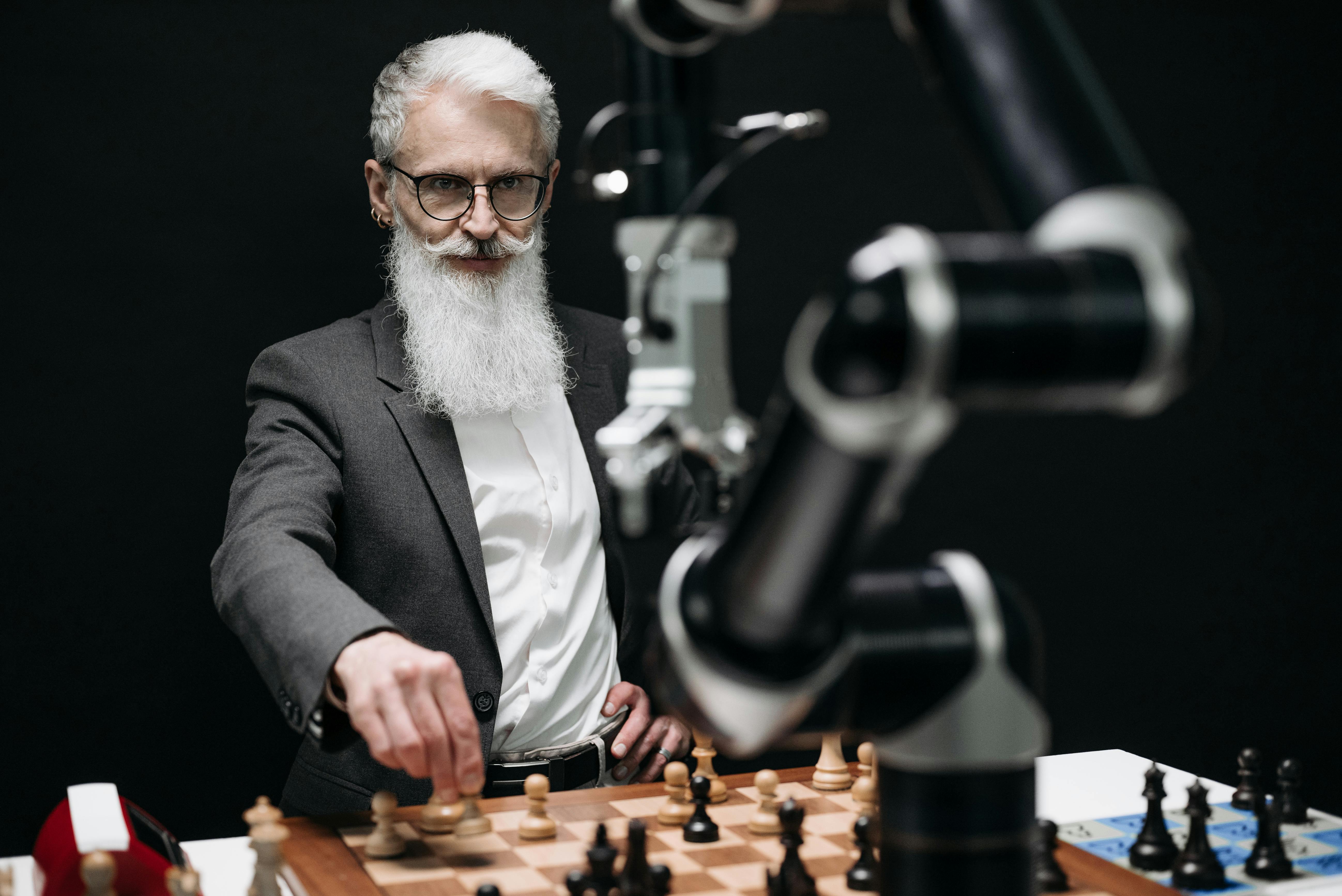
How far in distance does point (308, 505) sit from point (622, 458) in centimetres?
145

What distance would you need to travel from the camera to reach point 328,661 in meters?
1.44

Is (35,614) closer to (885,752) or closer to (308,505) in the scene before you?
(308,505)

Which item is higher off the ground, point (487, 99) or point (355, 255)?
point (487, 99)

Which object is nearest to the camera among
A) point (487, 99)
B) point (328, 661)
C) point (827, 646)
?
point (827, 646)

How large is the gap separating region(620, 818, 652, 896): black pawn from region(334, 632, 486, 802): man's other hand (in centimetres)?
18

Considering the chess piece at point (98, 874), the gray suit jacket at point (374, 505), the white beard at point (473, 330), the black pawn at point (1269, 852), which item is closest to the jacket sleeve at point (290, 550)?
the gray suit jacket at point (374, 505)

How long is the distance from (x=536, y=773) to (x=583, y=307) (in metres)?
1.39

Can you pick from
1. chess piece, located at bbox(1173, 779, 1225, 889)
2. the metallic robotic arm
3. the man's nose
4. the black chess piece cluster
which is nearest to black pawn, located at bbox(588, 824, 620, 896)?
the black chess piece cluster

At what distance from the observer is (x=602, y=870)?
1286mm

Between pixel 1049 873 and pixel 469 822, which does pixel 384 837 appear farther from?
pixel 1049 873

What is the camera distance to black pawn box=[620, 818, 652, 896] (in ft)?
4.17

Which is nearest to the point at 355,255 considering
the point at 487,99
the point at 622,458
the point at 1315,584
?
the point at 487,99

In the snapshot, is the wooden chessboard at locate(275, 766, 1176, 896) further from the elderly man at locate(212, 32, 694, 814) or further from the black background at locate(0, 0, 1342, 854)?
the black background at locate(0, 0, 1342, 854)

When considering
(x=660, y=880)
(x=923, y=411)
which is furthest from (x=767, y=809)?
(x=923, y=411)
